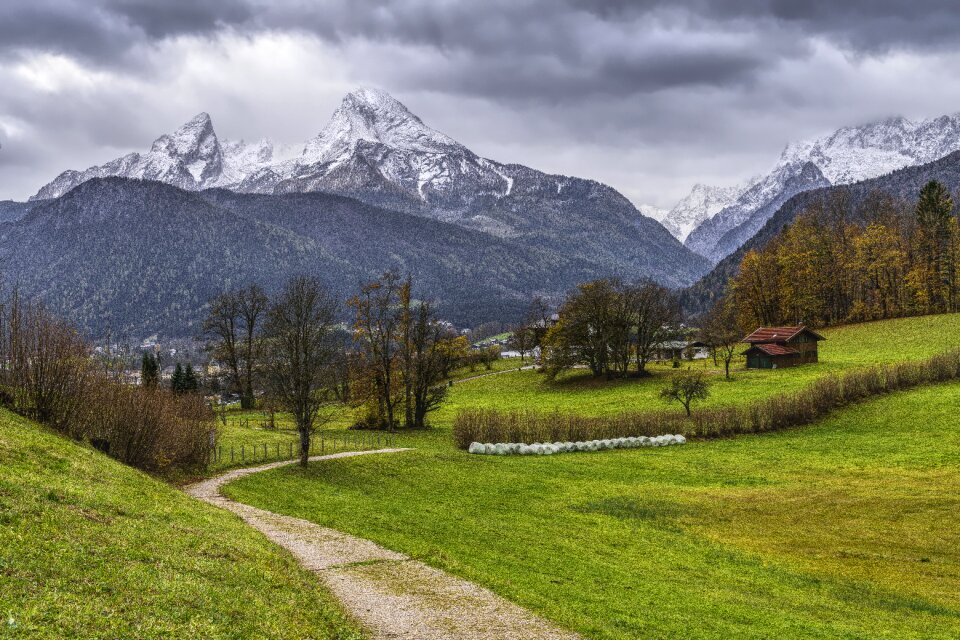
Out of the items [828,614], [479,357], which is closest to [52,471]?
[828,614]

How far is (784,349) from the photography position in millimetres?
102000

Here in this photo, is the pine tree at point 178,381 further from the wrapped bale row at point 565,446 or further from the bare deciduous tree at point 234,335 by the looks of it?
the wrapped bale row at point 565,446

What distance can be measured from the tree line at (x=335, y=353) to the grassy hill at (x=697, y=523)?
27.1 feet

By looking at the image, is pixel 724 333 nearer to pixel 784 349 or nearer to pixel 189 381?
pixel 784 349

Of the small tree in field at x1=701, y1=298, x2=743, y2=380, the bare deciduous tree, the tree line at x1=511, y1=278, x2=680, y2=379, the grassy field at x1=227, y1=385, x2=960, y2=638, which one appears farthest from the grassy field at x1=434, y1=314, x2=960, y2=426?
the bare deciduous tree

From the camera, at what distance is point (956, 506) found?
3691cm

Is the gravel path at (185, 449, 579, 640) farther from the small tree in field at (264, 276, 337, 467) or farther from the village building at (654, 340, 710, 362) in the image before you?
the village building at (654, 340, 710, 362)

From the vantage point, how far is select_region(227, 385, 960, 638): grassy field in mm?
22453

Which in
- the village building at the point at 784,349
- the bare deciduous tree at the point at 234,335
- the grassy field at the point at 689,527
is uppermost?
the bare deciduous tree at the point at 234,335

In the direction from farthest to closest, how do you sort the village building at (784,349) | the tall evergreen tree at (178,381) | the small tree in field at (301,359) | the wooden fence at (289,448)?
the village building at (784,349) < the tall evergreen tree at (178,381) < the wooden fence at (289,448) < the small tree in field at (301,359)

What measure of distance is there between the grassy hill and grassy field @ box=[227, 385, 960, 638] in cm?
12

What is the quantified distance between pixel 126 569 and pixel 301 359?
35.5 meters

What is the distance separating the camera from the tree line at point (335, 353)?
51438 millimetres

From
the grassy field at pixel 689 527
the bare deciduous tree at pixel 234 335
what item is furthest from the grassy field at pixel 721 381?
the bare deciduous tree at pixel 234 335
